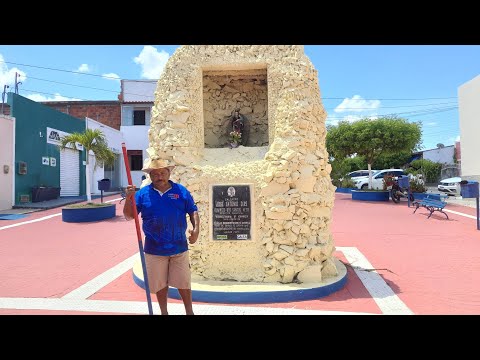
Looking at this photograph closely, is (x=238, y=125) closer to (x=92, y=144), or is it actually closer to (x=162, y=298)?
(x=162, y=298)

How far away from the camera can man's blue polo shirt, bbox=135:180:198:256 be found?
10.5 feet

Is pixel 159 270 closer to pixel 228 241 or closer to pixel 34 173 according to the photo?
pixel 228 241

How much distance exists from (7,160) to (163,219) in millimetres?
13409

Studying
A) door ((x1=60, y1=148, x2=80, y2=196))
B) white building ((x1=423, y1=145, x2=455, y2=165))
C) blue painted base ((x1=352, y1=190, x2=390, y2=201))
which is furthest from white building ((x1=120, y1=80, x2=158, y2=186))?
white building ((x1=423, y1=145, x2=455, y2=165))

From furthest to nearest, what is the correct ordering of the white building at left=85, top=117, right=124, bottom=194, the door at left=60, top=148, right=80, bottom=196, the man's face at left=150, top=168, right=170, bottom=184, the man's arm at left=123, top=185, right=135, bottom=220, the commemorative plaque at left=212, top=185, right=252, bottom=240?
the white building at left=85, top=117, right=124, bottom=194 → the door at left=60, top=148, right=80, bottom=196 → the commemorative plaque at left=212, top=185, right=252, bottom=240 → the man's face at left=150, top=168, right=170, bottom=184 → the man's arm at left=123, top=185, right=135, bottom=220

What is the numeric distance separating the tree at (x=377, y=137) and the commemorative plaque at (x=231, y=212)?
14.8m

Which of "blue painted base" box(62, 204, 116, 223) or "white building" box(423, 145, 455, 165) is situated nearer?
"blue painted base" box(62, 204, 116, 223)

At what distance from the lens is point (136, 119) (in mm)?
23766

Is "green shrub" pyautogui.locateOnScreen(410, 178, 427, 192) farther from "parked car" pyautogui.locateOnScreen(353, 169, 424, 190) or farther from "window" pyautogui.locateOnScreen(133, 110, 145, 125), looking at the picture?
"window" pyautogui.locateOnScreen(133, 110, 145, 125)

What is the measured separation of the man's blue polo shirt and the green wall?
44.3 feet

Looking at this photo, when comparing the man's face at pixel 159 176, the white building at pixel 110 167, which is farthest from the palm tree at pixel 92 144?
the man's face at pixel 159 176

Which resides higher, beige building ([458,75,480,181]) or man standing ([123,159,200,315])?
beige building ([458,75,480,181])

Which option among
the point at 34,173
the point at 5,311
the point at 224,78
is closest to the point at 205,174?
the point at 224,78

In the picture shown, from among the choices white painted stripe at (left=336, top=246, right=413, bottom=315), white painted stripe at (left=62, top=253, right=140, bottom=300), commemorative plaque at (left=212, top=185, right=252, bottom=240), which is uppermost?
commemorative plaque at (left=212, top=185, right=252, bottom=240)
